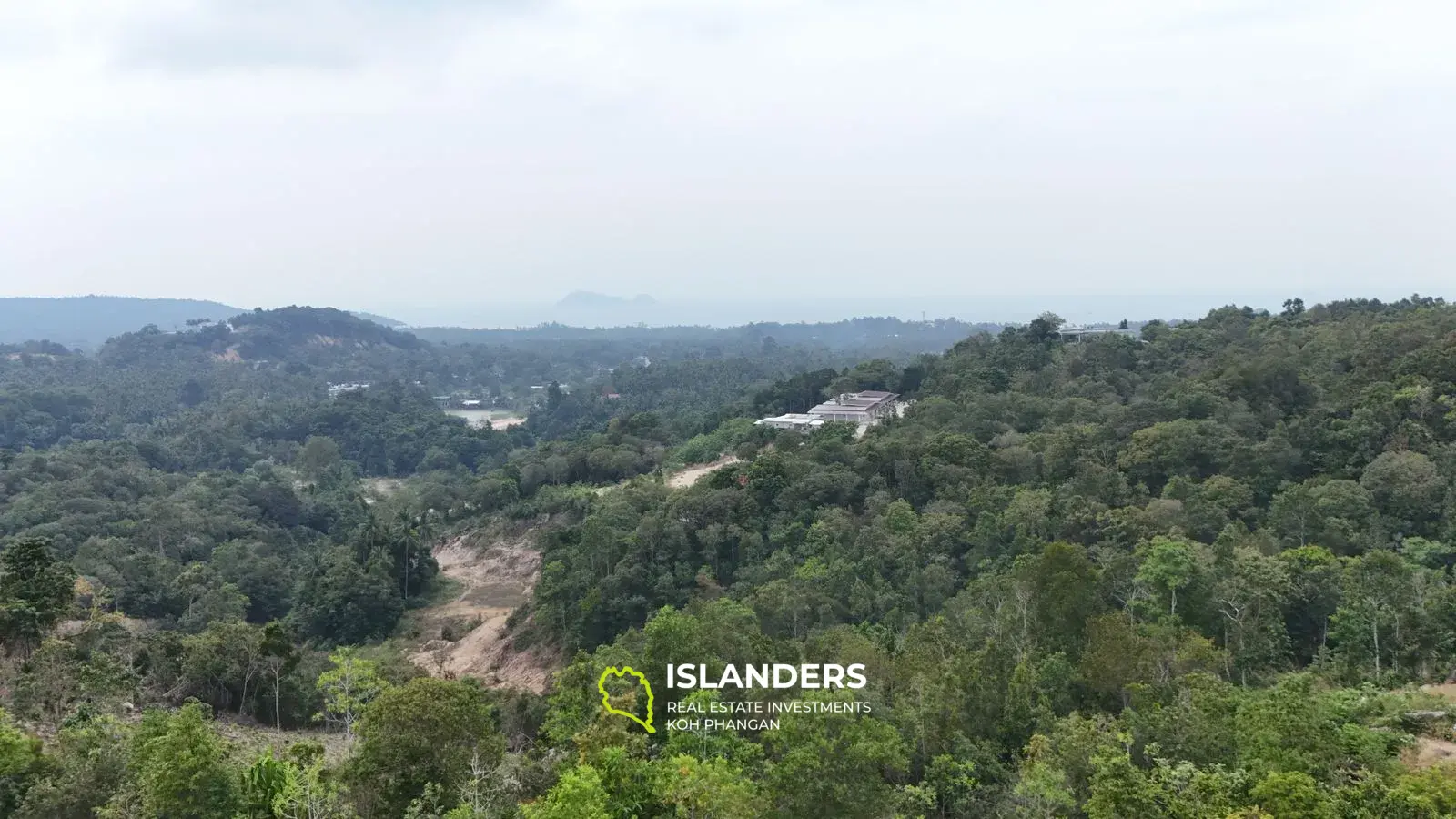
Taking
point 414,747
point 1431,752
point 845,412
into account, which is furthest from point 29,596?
point 845,412

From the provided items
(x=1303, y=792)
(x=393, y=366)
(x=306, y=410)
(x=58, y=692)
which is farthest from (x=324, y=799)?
(x=393, y=366)

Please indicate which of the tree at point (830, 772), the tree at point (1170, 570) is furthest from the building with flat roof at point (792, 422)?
the tree at point (830, 772)

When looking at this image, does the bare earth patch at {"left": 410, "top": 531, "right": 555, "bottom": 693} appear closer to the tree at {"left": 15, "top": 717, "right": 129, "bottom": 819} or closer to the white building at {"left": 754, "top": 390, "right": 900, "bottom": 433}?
the tree at {"left": 15, "top": 717, "right": 129, "bottom": 819}

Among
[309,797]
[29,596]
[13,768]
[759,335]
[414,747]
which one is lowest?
[13,768]

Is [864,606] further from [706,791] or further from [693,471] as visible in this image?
[693,471]

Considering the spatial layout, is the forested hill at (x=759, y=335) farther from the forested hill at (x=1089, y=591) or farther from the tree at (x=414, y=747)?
the tree at (x=414, y=747)

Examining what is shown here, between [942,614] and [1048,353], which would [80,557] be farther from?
[1048,353]

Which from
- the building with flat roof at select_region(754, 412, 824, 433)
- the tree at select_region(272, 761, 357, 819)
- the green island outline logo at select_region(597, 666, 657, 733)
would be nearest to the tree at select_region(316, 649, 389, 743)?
the tree at select_region(272, 761, 357, 819)
